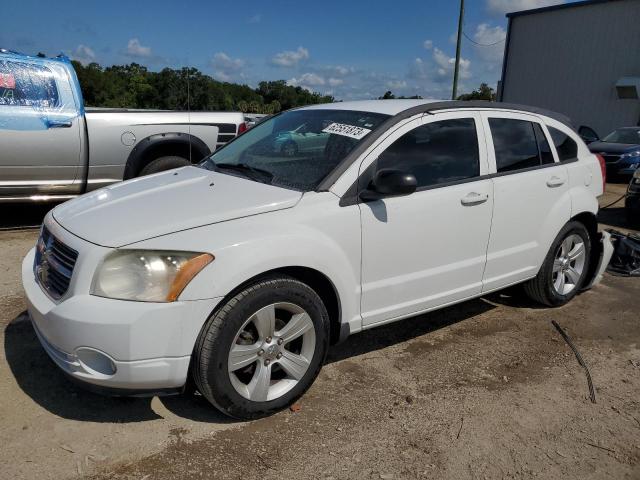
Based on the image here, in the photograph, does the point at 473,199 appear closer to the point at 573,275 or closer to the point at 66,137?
the point at 573,275

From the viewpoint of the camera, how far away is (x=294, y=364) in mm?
2881

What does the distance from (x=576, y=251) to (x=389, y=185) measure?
249 centimetres

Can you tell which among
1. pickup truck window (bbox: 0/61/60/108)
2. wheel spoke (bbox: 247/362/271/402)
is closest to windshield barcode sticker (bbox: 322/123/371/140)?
wheel spoke (bbox: 247/362/271/402)

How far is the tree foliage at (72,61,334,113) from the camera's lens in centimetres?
666

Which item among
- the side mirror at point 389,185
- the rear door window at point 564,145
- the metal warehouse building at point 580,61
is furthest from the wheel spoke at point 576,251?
the metal warehouse building at point 580,61

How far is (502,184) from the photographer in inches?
146

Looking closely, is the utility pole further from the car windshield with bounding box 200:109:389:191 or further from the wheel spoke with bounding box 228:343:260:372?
the wheel spoke with bounding box 228:343:260:372

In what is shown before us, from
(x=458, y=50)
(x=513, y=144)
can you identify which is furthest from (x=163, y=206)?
(x=458, y=50)

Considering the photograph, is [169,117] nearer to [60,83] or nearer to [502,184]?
[60,83]

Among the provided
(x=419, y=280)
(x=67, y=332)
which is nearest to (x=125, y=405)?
(x=67, y=332)

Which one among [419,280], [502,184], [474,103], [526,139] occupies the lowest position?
[419,280]

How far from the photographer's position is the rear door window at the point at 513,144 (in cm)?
380

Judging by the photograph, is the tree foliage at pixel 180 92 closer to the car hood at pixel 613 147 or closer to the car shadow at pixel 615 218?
the car shadow at pixel 615 218

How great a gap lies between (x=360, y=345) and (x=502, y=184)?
150 centimetres
